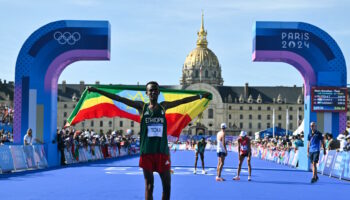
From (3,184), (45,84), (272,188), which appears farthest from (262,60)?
(3,184)

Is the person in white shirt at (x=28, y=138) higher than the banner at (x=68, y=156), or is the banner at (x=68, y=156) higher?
the person in white shirt at (x=28, y=138)

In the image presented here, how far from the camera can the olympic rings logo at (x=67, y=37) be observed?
26.3 meters

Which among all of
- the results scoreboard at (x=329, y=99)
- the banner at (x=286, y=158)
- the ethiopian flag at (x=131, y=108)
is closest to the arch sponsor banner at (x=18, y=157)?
the ethiopian flag at (x=131, y=108)

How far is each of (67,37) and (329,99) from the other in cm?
1102

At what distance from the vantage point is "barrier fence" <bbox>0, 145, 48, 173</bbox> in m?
20.7

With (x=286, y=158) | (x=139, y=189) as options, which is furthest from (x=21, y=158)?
(x=286, y=158)

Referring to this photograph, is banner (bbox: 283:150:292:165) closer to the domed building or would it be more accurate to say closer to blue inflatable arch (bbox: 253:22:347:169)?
blue inflatable arch (bbox: 253:22:347:169)

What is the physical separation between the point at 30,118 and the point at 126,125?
14480 centimetres

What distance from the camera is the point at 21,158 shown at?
22.3 m

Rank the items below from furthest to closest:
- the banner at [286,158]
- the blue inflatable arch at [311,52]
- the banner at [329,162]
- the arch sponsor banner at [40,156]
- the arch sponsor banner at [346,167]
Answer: the banner at [286,158]
the blue inflatable arch at [311,52]
the arch sponsor banner at [40,156]
the banner at [329,162]
the arch sponsor banner at [346,167]

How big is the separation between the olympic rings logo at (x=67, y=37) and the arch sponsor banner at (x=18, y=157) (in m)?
5.69

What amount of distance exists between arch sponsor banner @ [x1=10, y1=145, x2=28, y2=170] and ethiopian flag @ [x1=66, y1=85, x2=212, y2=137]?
2034 mm

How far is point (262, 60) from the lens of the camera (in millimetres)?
26953

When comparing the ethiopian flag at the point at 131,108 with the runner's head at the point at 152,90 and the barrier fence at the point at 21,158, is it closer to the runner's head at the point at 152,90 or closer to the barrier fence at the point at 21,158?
the barrier fence at the point at 21,158
